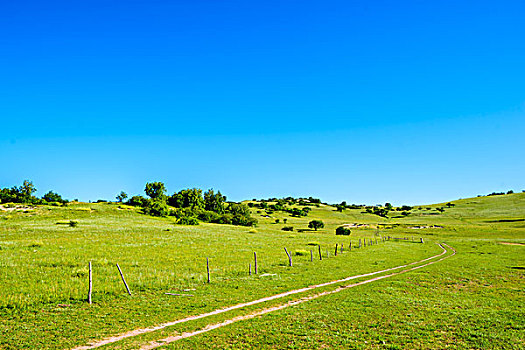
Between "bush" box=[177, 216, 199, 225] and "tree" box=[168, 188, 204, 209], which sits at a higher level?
"tree" box=[168, 188, 204, 209]

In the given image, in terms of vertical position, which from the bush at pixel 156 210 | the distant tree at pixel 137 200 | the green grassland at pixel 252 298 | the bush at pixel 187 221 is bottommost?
the green grassland at pixel 252 298

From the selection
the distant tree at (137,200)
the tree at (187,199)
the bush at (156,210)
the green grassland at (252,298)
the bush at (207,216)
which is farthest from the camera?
the tree at (187,199)

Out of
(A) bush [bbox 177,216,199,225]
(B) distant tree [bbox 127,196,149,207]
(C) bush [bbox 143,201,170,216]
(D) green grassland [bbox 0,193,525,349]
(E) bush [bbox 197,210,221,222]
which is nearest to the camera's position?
(D) green grassland [bbox 0,193,525,349]

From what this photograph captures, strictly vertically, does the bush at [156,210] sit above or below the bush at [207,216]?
above

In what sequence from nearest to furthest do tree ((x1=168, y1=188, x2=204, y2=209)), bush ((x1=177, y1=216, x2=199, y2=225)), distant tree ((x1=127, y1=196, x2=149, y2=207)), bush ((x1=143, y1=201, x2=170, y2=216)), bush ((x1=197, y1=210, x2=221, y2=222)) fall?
bush ((x1=177, y1=216, x2=199, y2=225)) < bush ((x1=143, y1=201, x2=170, y2=216)) < bush ((x1=197, y1=210, x2=221, y2=222)) < distant tree ((x1=127, y1=196, x2=149, y2=207)) < tree ((x1=168, y1=188, x2=204, y2=209))

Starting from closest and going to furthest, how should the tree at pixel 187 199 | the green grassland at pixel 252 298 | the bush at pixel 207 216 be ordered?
1. the green grassland at pixel 252 298
2. the bush at pixel 207 216
3. the tree at pixel 187 199

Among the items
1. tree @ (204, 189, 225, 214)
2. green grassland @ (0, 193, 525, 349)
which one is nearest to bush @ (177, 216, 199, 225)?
green grassland @ (0, 193, 525, 349)

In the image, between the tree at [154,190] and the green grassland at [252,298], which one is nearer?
the green grassland at [252,298]

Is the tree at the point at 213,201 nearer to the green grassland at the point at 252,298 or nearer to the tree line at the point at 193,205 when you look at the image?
the tree line at the point at 193,205

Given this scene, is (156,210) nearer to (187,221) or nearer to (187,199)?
(187,221)

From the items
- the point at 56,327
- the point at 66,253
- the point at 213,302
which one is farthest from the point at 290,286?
the point at 66,253

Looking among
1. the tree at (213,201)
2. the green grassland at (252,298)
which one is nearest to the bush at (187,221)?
the green grassland at (252,298)

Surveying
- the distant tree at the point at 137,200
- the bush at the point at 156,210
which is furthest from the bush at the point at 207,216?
the distant tree at the point at 137,200

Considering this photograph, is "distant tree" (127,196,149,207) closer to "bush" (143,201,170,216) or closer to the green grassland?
"bush" (143,201,170,216)
